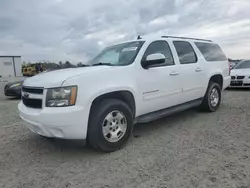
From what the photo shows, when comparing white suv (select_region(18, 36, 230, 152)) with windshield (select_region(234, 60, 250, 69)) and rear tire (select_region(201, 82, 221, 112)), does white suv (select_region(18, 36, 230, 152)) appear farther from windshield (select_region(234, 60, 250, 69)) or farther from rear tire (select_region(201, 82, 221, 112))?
windshield (select_region(234, 60, 250, 69))

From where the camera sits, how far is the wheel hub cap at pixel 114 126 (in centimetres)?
355

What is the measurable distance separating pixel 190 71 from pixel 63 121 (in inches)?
121

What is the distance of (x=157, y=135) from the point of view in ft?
14.4

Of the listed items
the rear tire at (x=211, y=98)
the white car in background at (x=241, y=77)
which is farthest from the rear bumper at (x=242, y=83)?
the rear tire at (x=211, y=98)

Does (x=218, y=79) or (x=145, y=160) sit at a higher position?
(x=218, y=79)

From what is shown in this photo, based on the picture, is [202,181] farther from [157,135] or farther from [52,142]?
[52,142]

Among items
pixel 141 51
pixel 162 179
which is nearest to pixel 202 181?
pixel 162 179

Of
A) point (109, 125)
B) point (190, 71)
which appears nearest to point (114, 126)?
point (109, 125)

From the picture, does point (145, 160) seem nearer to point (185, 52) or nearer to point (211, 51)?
point (185, 52)

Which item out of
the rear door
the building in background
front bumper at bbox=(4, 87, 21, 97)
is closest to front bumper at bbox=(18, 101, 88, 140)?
the rear door

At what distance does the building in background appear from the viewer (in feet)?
160

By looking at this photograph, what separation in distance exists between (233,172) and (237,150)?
0.76 meters

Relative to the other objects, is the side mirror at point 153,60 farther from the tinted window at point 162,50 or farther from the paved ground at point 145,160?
the paved ground at point 145,160

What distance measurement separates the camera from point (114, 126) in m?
3.66
